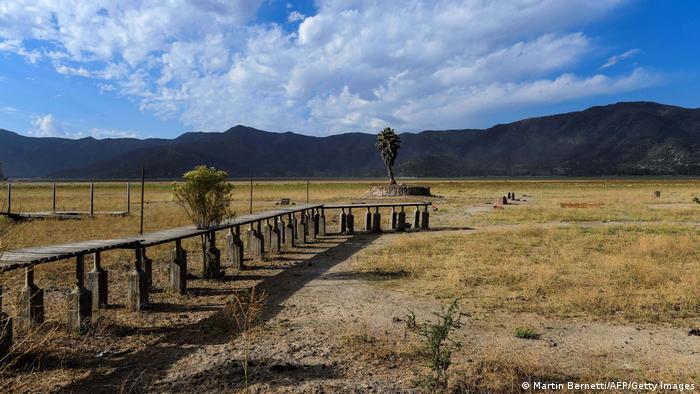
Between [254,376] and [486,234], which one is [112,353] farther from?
[486,234]

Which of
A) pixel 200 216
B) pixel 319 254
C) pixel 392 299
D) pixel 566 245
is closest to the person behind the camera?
pixel 392 299

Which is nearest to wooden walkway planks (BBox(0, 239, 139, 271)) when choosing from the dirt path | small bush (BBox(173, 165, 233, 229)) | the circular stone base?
the dirt path

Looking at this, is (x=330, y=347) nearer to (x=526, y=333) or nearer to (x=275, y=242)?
(x=526, y=333)

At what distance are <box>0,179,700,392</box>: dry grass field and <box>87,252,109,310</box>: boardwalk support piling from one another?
0.76 ft

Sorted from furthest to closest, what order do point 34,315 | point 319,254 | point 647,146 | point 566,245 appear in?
point 647,146 < point 566,245 < point 319,254 < point 34,315

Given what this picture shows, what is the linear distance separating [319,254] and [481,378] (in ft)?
32.1

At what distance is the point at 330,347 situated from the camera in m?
6.36

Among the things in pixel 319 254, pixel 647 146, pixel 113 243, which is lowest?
pixel 319 254

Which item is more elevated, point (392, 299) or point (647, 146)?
point (647, 146)

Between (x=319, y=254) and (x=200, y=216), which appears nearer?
(x=200, y=216)

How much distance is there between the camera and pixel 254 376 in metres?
5.34

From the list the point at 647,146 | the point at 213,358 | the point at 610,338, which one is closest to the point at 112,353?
the point at 213,358

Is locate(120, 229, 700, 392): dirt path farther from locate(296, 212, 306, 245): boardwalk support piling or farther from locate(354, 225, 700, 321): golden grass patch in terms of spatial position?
locate(296, 212, 306, 245): boardwalk support piling

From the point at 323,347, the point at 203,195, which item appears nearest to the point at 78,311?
the point at 323,347
